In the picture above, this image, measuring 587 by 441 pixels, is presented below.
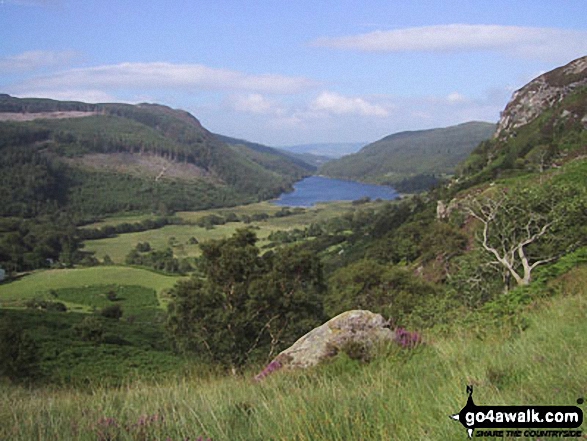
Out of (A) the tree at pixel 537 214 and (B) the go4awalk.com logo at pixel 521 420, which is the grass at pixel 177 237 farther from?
(B) the go4awalk.com logo at pixel 521 420

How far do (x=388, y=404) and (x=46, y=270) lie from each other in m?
129

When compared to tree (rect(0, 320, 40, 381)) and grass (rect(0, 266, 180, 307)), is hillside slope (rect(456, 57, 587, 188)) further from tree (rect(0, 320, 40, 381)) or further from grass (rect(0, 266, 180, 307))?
grass (rect(0, 266, 180, 307))

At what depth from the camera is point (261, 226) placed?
7234 inches

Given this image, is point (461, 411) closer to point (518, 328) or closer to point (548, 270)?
point (518, 328)

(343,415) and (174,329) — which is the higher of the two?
(343,415)

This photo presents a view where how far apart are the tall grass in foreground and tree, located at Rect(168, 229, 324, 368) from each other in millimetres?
17907

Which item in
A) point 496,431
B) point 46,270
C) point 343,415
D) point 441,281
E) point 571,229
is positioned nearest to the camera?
point 496,431

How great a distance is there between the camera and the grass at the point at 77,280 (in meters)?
91.5

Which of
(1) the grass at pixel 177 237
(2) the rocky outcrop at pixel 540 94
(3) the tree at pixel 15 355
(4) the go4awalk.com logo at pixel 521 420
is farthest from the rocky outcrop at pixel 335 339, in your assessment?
(2) the rocky outcrop at pixel 540 94

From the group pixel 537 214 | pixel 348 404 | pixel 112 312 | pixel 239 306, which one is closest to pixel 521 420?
pixel 348 404

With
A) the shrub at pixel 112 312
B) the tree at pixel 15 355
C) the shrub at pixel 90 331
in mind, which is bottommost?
the shrub at pixel 112 312

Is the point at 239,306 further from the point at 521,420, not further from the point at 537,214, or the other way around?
the point at 521,420

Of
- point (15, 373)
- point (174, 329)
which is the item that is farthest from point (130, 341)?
point (174, 329)

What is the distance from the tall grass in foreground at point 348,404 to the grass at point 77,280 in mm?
91419
